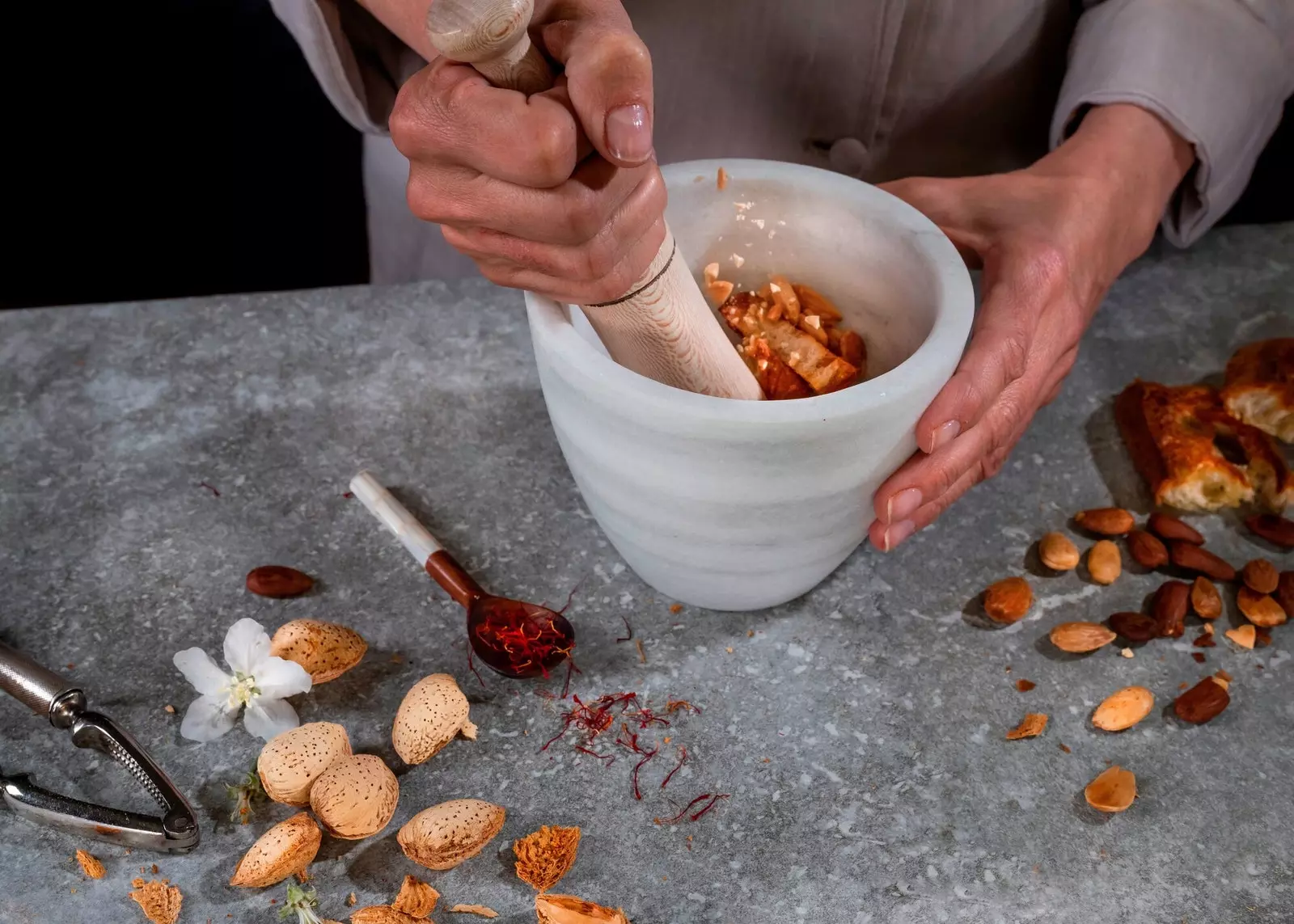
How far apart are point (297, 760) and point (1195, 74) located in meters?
0.98

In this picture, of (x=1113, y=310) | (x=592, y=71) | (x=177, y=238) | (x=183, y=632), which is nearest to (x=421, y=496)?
(x=183, y=632)

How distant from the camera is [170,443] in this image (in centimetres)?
98

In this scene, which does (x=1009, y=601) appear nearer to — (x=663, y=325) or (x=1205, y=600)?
(x=1205, y=600)

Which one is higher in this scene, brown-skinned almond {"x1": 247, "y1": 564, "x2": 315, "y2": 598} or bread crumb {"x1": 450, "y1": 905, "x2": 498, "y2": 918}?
brown-skinned almond {"x1": 247, "y1": 564, "x2": 315, "y2": 598}

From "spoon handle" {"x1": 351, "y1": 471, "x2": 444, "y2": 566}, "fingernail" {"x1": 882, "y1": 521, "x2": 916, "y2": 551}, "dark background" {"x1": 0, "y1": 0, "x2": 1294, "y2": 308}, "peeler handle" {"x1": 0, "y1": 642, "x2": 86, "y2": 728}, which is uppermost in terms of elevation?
"fingernail" {"x1": 882, "y1": 521, "x2": 916, "y2": 551}

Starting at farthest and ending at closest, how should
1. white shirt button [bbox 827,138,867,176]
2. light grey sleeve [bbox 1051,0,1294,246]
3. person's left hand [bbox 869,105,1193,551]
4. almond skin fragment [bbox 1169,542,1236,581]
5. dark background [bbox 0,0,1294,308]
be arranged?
dark background [bbox 0,0,1294,308] < white shirt button [bbox 827,138,867,176] < light grey sleeve [bbox 1051,0,1294,246] < almond skin fragment [bbox 1169,542,1236,581] < person's left hand [bbox 869,105,1193,551]

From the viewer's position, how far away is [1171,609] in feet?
2.78

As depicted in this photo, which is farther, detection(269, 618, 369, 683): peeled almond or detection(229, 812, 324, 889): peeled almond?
detection(269, 618, 369, 683): peeled almond

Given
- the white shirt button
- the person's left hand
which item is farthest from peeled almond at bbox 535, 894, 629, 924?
the white shirt button

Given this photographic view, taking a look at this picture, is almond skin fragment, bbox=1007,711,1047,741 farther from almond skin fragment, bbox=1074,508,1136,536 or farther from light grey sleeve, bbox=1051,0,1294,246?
light grey sleeve, bbox=1051,0,1294,246

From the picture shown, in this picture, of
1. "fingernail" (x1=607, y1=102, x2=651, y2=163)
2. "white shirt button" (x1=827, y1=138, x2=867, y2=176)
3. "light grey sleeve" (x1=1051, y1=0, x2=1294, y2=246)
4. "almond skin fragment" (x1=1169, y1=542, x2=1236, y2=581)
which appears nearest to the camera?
"fingernail" (x1=607, y1=102, x2=651, y2=163)

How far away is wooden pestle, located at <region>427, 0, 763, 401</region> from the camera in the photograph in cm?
59

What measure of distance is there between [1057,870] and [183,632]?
2.12ft

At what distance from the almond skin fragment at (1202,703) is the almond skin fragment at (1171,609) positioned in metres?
0.05
